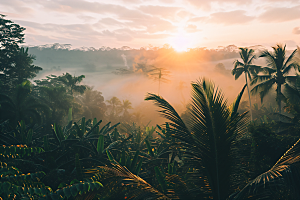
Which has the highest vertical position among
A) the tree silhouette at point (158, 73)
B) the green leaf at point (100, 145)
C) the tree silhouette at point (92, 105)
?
the tree silhouette at point (158, 73)

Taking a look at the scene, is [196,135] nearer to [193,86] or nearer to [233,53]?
[193,86]

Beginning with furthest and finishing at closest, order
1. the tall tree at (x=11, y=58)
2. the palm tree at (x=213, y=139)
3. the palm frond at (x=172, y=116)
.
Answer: the tall tree at (x=11, y=58)
the palm frond at (x=172, y=116)
the palm tree at (x=213, y=139)

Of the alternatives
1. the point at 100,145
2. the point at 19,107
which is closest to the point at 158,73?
the point at 19,107

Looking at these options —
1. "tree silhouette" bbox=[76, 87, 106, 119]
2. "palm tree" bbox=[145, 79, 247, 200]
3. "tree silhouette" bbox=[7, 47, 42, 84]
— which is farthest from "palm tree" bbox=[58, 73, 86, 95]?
"palm tree" bbox=[145, 79, 247, 200]

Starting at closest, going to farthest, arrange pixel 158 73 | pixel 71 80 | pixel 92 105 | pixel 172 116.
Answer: pixel 172 116
pixel 158 73
pixel 71 80
pixel 92 105

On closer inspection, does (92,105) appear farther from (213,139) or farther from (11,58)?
(213,139)

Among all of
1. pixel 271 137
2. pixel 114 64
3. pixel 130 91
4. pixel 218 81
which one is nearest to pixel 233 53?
pixel 218 81

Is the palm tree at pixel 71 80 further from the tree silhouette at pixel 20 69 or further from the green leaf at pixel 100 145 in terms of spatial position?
the green leaf at pixel 100 145

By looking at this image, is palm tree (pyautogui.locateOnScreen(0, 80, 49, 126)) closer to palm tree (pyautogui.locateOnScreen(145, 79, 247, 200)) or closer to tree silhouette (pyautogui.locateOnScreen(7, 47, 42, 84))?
tree silhouette (pyautogui.locateOnScreen(7, 47, 42, 84))

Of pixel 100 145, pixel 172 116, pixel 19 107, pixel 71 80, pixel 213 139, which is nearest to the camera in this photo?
pixel 213 139

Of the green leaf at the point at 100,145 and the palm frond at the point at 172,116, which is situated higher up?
the palm frond at the point at 172,116

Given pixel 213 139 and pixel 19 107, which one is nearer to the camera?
pixel 213 139

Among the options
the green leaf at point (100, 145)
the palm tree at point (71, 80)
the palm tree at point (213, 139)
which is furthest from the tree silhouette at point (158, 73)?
the palm tree at point (213, 139)

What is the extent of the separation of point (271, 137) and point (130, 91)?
99.8 metres
